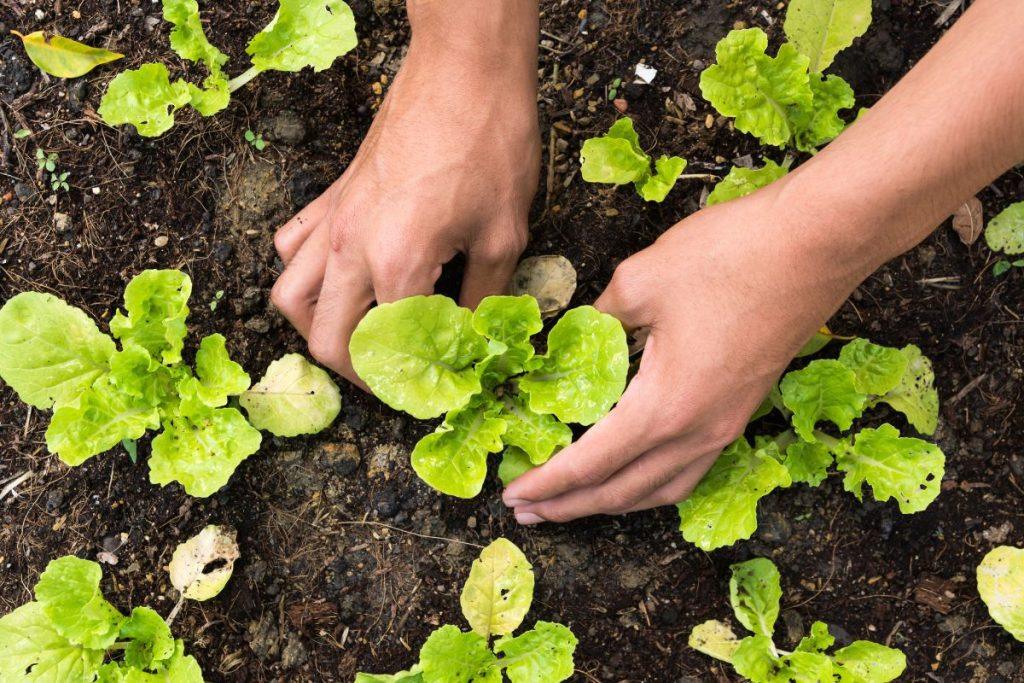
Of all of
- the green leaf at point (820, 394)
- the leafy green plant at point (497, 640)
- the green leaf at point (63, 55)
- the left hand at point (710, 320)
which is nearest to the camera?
the left hand at point (710, 320)

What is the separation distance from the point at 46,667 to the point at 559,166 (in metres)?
1.91

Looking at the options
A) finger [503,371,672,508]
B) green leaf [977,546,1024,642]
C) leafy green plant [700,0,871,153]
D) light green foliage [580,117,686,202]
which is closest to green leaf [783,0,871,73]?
leafy green plant [700,0,871,153]

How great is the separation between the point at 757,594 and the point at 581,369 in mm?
827

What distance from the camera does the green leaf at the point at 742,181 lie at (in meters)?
2.28

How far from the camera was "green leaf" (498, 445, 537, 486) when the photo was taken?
7.20ft

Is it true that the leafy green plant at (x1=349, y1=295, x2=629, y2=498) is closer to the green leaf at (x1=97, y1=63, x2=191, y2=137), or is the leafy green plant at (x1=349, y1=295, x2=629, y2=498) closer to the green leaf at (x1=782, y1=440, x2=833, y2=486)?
the green leaf at (x1=782, y1=440, x2=833, y2=486)

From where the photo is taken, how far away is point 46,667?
2.17m

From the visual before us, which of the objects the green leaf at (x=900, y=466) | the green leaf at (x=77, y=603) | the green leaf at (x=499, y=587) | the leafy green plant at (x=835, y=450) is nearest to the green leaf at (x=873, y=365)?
the leafy green plant at (x=835, y=450)

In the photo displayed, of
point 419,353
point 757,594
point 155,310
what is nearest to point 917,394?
point 757,594

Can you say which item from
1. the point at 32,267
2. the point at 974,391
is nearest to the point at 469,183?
the point at 32,267

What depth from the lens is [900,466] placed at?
2.19 meters

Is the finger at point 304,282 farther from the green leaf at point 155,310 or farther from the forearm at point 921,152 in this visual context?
the forearm at point 921,152

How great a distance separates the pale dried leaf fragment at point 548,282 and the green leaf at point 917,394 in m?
0.93

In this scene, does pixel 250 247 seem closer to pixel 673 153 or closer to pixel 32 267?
pixel 32 267
